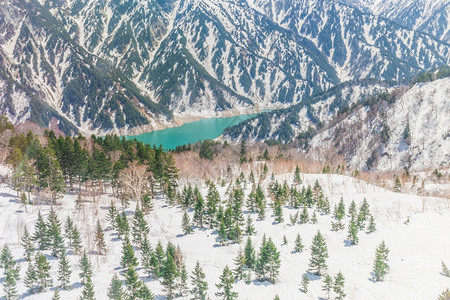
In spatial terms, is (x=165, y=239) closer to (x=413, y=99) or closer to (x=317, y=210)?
(x=317, y=210)

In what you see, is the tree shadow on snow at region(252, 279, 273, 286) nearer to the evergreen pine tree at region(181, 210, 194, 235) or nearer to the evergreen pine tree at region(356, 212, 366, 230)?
the evergreen pine tree at region(181, 210, 194, 235)

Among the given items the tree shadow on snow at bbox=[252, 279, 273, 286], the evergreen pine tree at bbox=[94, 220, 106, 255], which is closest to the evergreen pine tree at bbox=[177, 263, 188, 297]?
the tree shadow on snow at bbox=[252, 279, 273, 286]

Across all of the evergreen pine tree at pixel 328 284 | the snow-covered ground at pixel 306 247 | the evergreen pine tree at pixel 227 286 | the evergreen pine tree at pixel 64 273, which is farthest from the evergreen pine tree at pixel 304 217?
the evergreen pine tree at pixel 64 273

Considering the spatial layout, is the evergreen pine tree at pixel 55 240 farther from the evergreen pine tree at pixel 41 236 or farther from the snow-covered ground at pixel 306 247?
the snow-covered ground at pixel 306 247

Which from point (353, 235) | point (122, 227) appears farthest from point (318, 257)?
point (122, 227)

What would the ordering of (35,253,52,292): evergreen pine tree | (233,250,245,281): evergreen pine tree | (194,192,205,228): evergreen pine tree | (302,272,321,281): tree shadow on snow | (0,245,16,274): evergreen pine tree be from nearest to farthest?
1. (35,253,52,292): evergreen pine tree
2. (0,245,16,274): evergreen pine tree
3. (233,250,245,281): evergreen pine tree
4. (302,272,321,281): tree shadow on snow
5. (194,192,205,228): evergreen pine tree

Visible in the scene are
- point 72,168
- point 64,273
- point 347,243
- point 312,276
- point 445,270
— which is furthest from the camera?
point 72,168

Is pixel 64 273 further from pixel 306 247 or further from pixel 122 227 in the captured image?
pixel 306 247
